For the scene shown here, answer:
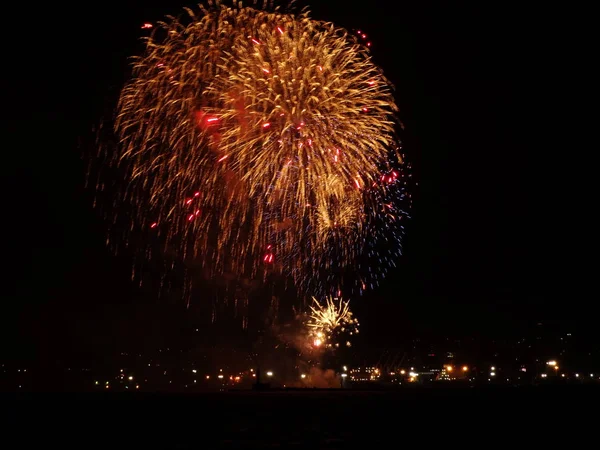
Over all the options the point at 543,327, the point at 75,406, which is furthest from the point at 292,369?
the point at 75,406

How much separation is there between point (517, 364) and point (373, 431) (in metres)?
96.7

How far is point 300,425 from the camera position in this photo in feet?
102

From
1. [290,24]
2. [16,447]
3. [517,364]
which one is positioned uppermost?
[290,24]

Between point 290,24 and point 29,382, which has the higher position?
point 290,24

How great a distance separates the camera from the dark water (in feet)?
81.7

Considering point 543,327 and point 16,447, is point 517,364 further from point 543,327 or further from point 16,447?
point 16,447

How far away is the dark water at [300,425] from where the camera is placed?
2491 centimetres

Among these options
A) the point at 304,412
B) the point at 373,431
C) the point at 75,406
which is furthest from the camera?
the point at 75,406

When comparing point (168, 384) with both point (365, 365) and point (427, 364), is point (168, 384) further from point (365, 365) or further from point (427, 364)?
point (427, 364)

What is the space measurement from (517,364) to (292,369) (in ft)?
143

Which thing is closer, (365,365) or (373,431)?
(373,431)

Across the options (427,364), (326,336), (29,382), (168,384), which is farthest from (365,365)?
(29,382)

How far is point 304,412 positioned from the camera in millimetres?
38781

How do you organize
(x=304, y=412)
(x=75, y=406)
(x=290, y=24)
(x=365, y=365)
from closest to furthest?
(x=290, y=24), (x=304, y=412), (x=75, y=406), (x=365, y=365)
